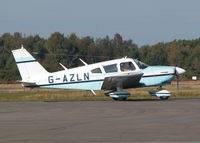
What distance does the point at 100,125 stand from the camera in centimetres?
1322

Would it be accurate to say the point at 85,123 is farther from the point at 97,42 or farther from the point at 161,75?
the point at 97,42

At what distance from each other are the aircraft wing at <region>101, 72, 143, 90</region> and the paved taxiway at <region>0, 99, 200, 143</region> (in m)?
6.21

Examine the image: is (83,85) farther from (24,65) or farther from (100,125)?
(100,125)

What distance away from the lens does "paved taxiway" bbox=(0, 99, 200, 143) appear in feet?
35.8

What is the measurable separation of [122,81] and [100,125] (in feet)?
37.4

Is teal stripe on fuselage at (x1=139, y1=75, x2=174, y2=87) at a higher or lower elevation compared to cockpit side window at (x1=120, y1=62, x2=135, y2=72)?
lower

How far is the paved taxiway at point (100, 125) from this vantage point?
35.8 feet

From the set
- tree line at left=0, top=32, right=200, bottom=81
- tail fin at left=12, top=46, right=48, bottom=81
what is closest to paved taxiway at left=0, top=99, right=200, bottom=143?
tail fin at left=12, top=46, right=48, bottom=81

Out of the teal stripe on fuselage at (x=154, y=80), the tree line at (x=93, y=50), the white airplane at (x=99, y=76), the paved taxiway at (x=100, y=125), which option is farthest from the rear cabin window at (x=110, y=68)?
the tree line at (x=93, y=50)

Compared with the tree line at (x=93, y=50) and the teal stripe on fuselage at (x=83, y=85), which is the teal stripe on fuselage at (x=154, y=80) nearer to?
the teal stripe on fuselage at (x=83, y=85)

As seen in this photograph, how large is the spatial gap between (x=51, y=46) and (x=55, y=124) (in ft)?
270

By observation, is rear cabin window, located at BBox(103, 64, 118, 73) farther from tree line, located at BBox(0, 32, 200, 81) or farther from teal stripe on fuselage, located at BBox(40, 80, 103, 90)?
tree line, located at BBox(0, 32, 200, 81)

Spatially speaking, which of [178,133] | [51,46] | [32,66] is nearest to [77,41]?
[51,46]

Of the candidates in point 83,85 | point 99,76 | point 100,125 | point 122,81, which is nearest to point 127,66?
point 122,81
